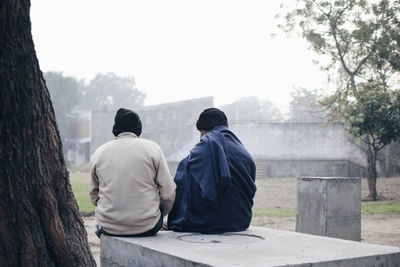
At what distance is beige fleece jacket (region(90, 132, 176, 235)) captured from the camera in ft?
14.5

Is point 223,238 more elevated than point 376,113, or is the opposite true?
point 376,113

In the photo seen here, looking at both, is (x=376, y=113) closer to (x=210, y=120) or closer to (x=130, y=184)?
(x=210, y=120)

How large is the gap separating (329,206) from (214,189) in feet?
13.5

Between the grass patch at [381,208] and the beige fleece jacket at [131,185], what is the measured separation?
1014 cm

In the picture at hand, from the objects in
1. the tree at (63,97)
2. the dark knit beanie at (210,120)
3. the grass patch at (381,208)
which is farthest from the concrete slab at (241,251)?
the tree at (63,97)

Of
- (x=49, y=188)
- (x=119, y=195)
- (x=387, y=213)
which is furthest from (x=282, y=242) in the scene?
(x=387, y=213)

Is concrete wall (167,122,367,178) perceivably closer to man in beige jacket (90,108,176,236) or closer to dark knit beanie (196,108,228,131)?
dark knit beanie (196,108,228,131)

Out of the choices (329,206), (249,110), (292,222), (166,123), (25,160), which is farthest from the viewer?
(249,110)

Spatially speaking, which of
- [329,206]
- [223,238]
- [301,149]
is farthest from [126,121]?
[301,149]

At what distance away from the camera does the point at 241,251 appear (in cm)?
387

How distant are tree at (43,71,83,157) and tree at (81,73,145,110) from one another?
545 inches

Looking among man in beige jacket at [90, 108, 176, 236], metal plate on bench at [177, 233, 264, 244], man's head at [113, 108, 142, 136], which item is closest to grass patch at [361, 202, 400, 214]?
metal plate on bench at [177, 233, 264, 244]

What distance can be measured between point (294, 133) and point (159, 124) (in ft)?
45.3

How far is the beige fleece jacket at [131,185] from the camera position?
4.42m
